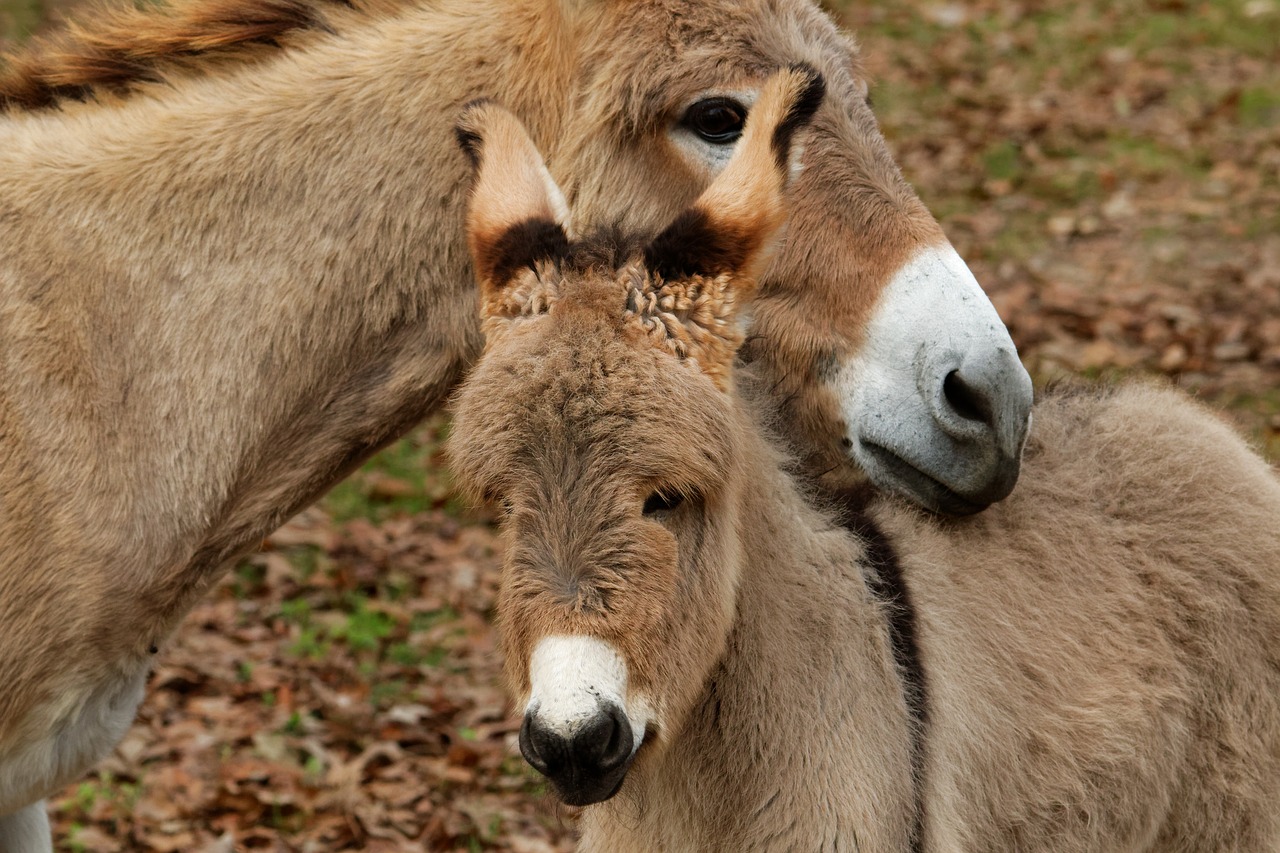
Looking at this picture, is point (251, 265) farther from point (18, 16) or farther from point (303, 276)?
point (18, 16)

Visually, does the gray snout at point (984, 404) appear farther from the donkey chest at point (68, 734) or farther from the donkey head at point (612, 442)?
the donkey chest at point (68, 734)

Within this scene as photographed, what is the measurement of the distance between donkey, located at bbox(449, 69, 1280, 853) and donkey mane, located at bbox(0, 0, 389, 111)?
0.83 meters

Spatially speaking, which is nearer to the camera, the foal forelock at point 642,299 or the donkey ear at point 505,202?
the foal forelock at point 642,299

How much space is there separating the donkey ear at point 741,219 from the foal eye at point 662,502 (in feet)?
1.57

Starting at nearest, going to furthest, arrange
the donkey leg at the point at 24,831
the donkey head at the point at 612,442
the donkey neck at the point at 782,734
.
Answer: the donkey head at the point at 612,442, the donkey neck at the point at 782,734, the donkey leg at the point at 24,831

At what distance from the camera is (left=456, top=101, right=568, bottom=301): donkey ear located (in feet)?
10.3

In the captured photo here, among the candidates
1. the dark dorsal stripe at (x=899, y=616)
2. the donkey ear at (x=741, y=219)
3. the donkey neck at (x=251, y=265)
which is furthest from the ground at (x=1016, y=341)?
the donkey ear at (x=741, y=219)

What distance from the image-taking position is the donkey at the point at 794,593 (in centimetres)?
282

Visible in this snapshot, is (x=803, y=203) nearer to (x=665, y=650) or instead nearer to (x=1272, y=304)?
(x=665, y=650)

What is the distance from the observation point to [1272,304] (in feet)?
26.7

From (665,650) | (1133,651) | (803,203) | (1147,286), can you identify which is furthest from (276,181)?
(1147,286)

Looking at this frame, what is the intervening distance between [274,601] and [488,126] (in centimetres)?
422

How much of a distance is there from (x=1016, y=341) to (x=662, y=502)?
5.50 metres

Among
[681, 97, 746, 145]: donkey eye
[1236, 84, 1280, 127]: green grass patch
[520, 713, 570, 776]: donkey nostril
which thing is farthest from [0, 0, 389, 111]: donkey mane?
[1236, 84, 1280, 127]: green grass patch
